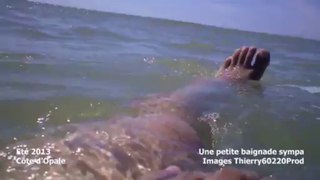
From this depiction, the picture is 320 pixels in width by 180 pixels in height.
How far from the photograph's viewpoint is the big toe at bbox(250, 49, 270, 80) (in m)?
1.45

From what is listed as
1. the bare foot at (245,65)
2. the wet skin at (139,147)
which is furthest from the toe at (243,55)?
the wet skin at (139,147)

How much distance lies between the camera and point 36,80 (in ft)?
3.58

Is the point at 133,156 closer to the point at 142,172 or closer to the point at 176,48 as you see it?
the point at 142,172

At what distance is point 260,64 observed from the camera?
4.81 feet

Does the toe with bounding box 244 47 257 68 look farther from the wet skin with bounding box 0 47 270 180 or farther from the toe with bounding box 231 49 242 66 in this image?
the wet skin with bounding box 0 47 270 180

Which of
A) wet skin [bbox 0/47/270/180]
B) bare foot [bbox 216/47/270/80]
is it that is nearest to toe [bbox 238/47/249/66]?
bare foot [bbox 216/47/270/80]

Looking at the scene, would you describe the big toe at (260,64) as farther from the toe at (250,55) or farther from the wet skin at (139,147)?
the wet skin at (139,147)

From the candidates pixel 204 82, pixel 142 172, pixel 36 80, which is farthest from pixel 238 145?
pixel 36 80

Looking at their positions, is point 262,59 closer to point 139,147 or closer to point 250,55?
point 250,55

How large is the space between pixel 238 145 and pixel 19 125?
20.8 inches

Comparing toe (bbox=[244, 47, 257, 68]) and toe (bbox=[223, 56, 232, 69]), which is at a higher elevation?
toe (bbox=[244, 47, 257, 68])

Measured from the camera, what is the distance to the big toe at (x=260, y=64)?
145cm

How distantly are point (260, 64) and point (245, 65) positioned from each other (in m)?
0.05

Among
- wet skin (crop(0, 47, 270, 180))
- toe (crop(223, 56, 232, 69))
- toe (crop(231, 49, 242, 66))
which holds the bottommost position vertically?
wet skin (crop(0, 47, 270, 180))
